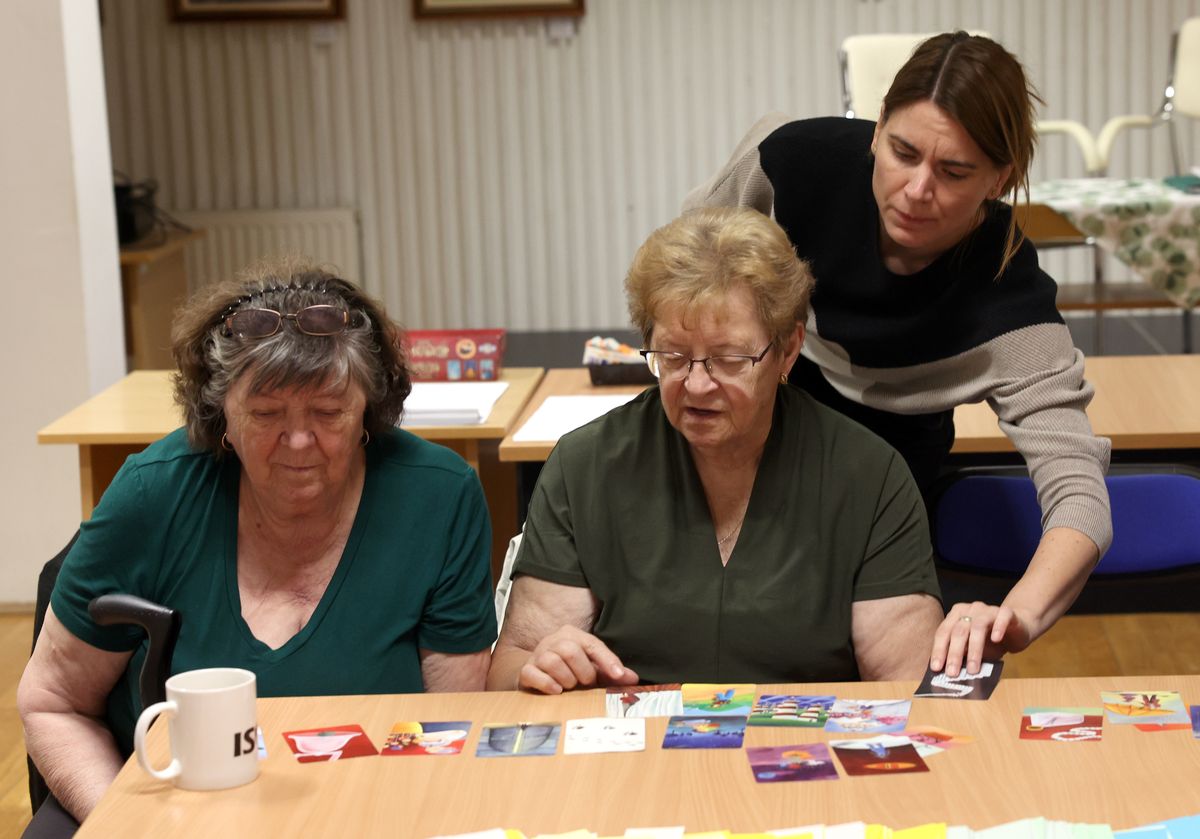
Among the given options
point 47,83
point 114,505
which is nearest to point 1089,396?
point 114,505

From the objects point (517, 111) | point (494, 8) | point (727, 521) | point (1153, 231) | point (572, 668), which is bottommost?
point (572, 668)

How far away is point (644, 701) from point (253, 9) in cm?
627

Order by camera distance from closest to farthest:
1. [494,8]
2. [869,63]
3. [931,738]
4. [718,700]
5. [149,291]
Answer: [931,738], [718,700], [869,63], [149,291], [494,8]

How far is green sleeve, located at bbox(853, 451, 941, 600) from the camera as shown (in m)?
1.83

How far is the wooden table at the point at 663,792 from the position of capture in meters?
1.37

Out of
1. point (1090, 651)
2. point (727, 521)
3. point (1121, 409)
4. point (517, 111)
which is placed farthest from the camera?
point (517, 111)

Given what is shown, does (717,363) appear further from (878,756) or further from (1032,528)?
(1032,528)

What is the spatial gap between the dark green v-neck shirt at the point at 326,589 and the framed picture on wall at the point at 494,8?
567cm

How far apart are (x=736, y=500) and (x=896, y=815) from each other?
0.60 m

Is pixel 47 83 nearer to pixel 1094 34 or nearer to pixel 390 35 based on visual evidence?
pixel 390 35

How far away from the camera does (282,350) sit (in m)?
1.74

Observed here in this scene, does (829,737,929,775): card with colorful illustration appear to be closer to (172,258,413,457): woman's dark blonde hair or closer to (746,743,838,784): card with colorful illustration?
(746,743,838,784): card with colorful illustration

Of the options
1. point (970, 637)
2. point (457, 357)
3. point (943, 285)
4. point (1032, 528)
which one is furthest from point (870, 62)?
point (970, 637)

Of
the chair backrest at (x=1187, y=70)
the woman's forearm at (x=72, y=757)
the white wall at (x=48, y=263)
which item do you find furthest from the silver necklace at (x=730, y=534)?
the chair backrest at (x=1187, y=70)
